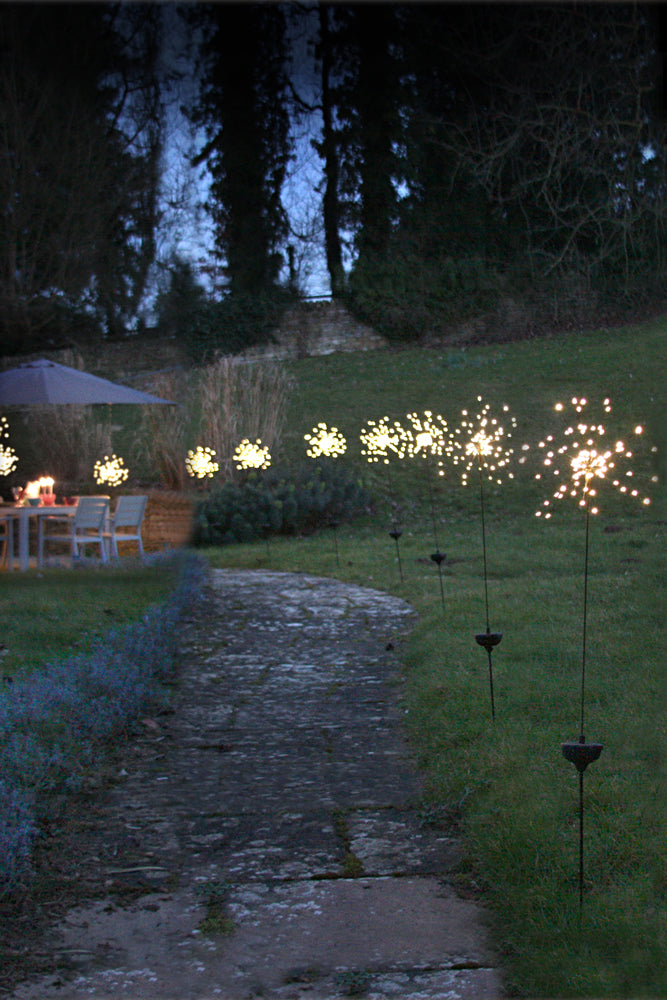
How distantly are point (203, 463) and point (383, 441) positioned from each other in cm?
221

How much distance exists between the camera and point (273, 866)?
1.84 meters

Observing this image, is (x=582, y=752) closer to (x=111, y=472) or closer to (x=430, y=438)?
(x=111, y=472)

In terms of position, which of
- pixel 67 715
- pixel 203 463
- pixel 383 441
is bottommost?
pixel 67 715

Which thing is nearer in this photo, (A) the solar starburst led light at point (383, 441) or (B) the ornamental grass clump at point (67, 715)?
(B) the ornamental grass clump at point (67, 715)

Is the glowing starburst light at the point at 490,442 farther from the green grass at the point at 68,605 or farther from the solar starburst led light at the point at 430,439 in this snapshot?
the green grass at the point at 68,605

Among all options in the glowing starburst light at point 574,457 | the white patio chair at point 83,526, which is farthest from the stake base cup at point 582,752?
the glowing starburst light at point 574,457

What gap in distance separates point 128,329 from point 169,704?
1381 millimetres

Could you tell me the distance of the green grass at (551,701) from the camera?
4.85 ft

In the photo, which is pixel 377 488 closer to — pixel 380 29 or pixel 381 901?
pixel 380 29

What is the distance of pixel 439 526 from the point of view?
8133 mm

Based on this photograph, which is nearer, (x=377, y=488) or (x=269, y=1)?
(x=269, y=1)

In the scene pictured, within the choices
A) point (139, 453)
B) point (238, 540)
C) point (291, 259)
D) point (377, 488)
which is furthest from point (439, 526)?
point (291, 259)

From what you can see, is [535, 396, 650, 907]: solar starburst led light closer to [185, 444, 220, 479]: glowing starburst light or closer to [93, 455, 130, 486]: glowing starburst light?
[185, 444, 220, 479]: glowing starburst light

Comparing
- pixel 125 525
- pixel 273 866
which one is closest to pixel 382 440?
pixel 125 525
